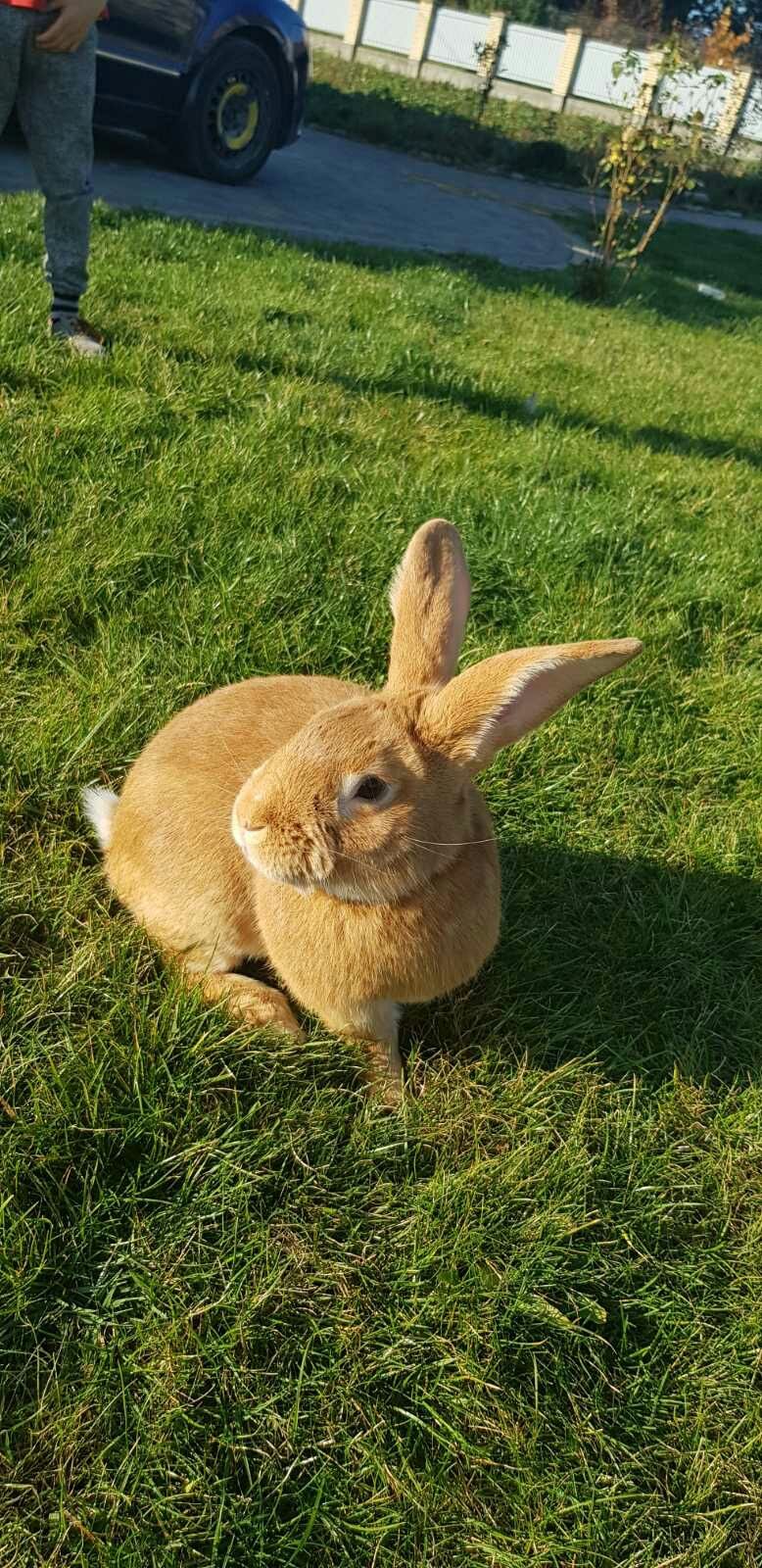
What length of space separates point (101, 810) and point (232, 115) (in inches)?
360

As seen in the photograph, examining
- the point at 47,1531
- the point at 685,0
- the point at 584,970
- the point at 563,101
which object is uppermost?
the point at 685,0

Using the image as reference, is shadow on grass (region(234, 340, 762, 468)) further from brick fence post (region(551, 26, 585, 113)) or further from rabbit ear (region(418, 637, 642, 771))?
brick fence post (region(551, 26, 585, 113))

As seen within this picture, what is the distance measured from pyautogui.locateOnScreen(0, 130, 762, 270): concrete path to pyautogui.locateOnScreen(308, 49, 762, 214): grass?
1344 millimetres

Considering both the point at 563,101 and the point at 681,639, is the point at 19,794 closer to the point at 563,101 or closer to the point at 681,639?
the point at 681,639

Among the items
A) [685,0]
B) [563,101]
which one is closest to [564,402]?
[563,101]

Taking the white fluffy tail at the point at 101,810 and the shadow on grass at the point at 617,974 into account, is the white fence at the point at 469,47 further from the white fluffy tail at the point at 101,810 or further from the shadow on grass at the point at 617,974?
the white fluffy tail at the point at 101,810

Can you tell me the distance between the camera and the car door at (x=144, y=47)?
7.70 meters

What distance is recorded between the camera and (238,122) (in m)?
9.35

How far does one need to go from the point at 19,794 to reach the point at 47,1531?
1458 millimetres

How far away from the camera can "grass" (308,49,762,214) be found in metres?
17.8

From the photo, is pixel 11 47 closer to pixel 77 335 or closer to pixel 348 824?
pixel 77 335

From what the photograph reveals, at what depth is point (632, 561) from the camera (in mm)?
3959

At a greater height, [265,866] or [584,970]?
[265,866]

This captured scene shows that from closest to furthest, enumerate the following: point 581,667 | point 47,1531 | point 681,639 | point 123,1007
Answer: point 47,1531 < point 581,667 < point 123,1007 < point 681,639
